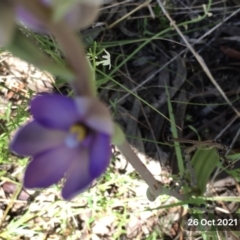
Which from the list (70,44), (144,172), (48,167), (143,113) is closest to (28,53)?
(70,44)

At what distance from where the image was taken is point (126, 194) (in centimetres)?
135

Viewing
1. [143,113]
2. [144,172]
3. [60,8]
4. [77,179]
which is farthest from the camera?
[143,113]

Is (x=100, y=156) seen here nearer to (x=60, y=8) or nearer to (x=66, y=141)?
(x=66, y=141)

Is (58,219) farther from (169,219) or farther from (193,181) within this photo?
(193,181)

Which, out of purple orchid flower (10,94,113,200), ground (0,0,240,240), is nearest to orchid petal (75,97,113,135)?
purple orchid flower (10,94,113,200)

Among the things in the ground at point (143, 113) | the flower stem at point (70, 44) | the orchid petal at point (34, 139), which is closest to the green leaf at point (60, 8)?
the flower stem at point (70, 44)

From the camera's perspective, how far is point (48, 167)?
61cm

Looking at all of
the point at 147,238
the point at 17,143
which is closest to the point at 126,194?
the point at 147,238

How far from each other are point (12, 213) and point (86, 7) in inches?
37.8

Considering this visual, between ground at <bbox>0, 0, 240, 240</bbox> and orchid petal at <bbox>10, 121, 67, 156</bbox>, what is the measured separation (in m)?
0.61

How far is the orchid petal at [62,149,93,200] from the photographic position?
579 millimetres

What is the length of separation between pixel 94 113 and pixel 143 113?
0.90 metres

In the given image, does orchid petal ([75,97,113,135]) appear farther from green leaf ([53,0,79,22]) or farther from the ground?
the ground

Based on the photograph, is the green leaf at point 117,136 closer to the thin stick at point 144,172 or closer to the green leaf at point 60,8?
the thin stick at point 144,172
